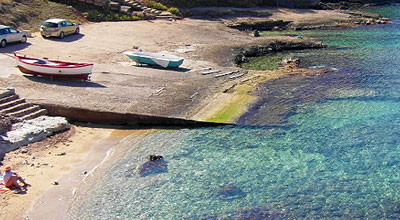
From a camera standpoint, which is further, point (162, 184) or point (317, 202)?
point (162, 184)

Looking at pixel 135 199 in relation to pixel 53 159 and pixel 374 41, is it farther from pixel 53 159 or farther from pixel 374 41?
pixel 374 41

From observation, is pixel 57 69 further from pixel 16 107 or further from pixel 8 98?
pixel 16 107

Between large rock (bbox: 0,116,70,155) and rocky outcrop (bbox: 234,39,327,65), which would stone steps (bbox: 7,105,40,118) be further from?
rocky outcrop (bbox: 234,39,327,65)

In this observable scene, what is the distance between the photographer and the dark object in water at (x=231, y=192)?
864 inches

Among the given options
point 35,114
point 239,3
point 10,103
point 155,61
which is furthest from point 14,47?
point 239,3

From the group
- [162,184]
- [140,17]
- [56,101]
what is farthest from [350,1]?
[162,184]

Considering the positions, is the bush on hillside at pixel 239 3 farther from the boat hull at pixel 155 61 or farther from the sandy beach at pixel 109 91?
the boat hull at pixel 155 61

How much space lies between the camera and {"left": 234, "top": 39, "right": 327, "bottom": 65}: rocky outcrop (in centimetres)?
4963

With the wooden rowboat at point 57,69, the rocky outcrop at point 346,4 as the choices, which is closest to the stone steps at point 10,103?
the wooden rowboat at point 57,69

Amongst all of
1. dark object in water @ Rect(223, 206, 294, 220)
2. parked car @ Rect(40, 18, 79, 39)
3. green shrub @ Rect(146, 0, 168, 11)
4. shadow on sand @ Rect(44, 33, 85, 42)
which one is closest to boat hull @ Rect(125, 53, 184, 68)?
shadow on sand @ Rect(44, 33, 85, 42)

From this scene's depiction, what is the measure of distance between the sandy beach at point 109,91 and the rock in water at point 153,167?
8.05ft

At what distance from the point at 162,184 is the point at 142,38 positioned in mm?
29516

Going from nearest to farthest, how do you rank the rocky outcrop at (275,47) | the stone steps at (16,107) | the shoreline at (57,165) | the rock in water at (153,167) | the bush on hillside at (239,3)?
the shoreline at (57,165), the rock in water at (153,167), the stone steps at (16,107), the rocky outcrop at (275,47), the bush on hillside at (239,3)

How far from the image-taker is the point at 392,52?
50.3 metres
